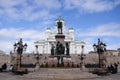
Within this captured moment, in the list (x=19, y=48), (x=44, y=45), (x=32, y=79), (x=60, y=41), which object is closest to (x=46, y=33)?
Result: (x=44, y=45)

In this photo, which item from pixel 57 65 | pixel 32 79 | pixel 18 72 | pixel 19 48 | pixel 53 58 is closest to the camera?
pixel 32 79

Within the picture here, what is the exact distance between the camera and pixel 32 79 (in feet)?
86.6

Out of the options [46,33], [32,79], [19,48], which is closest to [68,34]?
[46,33]

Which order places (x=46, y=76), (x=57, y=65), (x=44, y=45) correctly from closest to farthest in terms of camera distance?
(x=46, y=76), (x=57, y=65), (x=44, y=45)

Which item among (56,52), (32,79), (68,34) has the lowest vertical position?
(32,79)

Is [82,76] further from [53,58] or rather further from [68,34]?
[68,34]

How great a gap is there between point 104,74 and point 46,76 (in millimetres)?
8513

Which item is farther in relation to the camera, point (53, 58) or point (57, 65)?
point (53, 58)

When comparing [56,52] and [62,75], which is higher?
[56,52]

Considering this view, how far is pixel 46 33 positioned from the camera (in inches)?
5344

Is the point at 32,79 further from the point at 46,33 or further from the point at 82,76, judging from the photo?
the point at 46,33

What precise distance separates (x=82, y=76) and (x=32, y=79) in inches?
268

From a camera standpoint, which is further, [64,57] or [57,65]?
[64,57]

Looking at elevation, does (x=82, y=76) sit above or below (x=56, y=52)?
below
